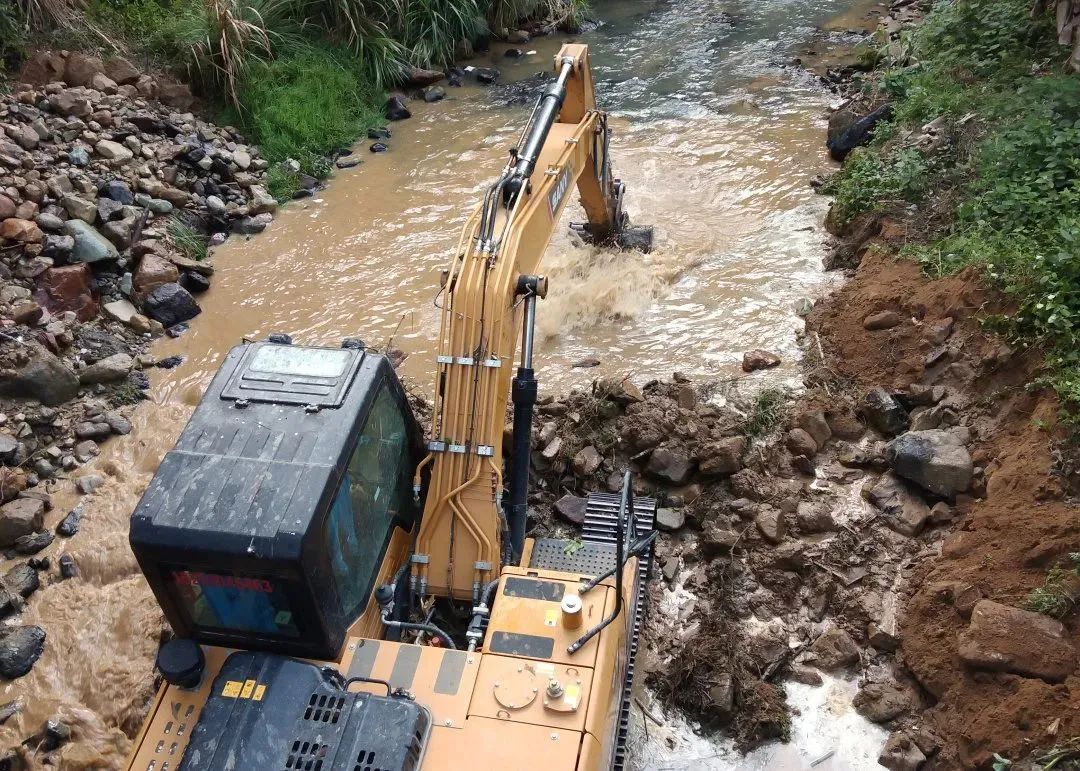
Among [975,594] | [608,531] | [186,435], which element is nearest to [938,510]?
[975,594]

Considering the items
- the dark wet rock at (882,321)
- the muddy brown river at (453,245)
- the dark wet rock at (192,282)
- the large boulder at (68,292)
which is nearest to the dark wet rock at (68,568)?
the muddy brown river at (453,245)

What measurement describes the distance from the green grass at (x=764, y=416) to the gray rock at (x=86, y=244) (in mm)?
6991

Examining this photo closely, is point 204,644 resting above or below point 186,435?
below

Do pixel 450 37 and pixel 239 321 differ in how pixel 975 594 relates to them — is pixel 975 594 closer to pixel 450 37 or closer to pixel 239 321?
pixel 239 321

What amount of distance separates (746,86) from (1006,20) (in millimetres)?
3979

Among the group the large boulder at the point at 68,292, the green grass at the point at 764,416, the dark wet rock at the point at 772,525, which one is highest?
the large boulder at the point at 68,292

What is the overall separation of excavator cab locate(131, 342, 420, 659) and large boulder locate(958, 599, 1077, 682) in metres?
3.40

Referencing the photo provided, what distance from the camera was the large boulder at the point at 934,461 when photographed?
235 inches

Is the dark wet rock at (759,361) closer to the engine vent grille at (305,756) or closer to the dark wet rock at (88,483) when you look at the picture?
the engine vent grille at (305,756)

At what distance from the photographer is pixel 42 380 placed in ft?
26.0

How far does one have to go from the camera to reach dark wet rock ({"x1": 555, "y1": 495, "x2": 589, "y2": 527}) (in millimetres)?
6367

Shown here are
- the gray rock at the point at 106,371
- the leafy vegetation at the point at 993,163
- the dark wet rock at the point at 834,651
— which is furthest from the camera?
the gray rock at the point at 106,371

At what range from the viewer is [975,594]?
5223 mm

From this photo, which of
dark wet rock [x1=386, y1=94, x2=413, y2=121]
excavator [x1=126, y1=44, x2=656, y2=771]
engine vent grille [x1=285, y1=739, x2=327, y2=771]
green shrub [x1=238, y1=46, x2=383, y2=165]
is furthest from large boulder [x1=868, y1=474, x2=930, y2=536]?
dark wet rock [x1=386, y1=94, x2=413, y2=121]
